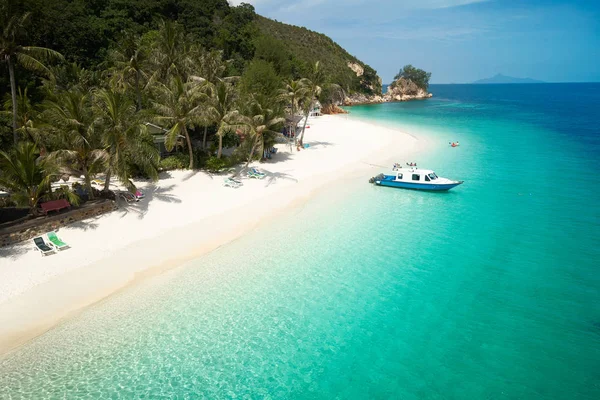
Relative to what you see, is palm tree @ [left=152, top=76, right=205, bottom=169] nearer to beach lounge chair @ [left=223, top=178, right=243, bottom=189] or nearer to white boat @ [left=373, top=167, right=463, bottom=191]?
beach lounge chair @ [left=223, top=178, right=243, bottom=189]

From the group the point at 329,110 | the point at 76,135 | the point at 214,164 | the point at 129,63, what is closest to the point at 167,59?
the point at 129,63

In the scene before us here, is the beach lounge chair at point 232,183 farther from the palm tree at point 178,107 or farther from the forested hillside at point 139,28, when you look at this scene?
the forested hillside at point 139,28

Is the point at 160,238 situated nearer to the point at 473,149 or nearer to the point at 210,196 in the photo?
the point at 210,196

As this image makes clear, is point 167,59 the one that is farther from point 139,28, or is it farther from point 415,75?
point 415,75

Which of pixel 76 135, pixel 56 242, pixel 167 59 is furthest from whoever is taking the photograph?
pixel 167 59

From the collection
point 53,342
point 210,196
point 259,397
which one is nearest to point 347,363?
point 259,397

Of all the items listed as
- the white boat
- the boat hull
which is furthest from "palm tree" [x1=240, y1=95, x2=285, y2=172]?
the white boat
